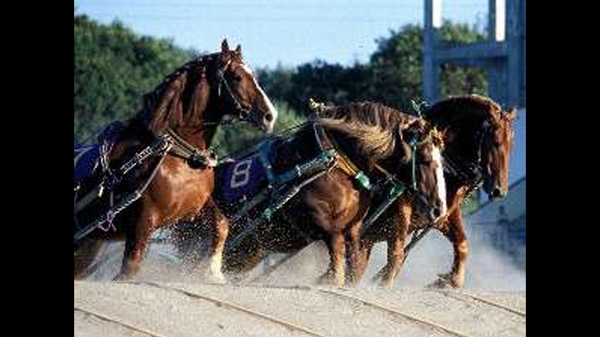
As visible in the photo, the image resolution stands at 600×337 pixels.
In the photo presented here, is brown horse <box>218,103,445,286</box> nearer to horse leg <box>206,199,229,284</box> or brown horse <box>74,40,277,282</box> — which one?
horse leg <box>206,199,229,284</box>

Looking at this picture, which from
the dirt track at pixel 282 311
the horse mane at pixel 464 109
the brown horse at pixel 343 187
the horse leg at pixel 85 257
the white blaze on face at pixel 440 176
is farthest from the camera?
the horse mane at pixel 464 109

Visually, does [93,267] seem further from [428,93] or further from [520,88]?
[428,93]

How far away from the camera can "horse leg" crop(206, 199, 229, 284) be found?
1359 centimetres

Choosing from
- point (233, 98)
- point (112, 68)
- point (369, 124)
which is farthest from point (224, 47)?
point (112, 68)

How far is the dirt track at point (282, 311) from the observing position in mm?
11188

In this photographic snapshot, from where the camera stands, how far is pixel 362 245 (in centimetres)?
1494

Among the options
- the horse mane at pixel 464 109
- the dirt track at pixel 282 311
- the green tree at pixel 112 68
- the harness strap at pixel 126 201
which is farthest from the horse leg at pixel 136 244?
the green tree at pixel 112 68

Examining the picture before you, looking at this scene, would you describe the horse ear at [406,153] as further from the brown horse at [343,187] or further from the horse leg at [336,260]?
the horse leg at [336,260]

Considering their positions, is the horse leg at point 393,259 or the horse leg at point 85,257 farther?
the horse leg at point 393,259

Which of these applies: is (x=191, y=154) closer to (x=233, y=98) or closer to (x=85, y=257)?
(x=233, y=98)

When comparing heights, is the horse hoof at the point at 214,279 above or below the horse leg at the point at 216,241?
below

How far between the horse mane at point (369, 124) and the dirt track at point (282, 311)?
2.47 meters

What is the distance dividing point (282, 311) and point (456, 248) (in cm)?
391
